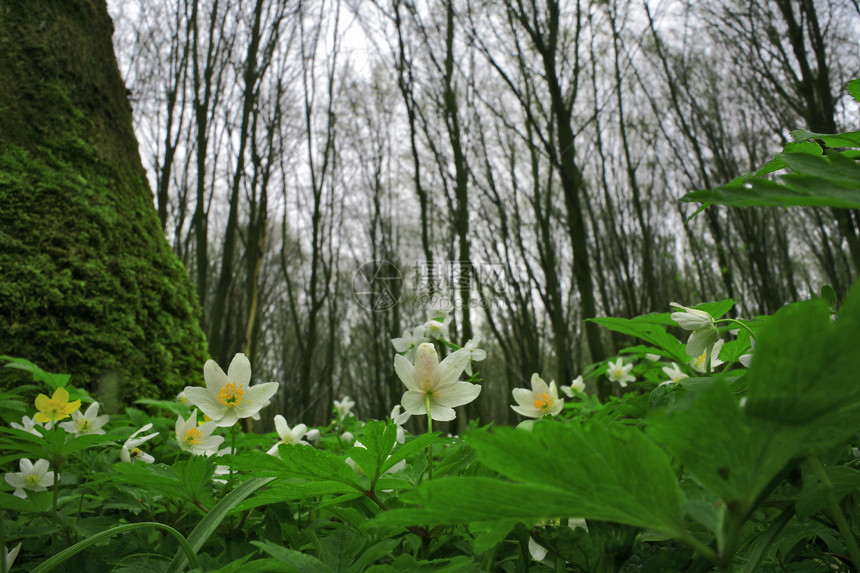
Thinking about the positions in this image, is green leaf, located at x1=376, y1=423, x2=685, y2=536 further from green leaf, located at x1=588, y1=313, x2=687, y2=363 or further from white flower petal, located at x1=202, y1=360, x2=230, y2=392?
white flower petal, located at x1=202, y1=360, x2=230, y2=392

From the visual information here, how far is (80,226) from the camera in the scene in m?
2.10

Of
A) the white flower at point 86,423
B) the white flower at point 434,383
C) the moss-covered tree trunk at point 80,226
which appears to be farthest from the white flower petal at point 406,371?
the moss-covered tree trunk at point 80,226

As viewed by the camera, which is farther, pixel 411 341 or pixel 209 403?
pixel 411 341

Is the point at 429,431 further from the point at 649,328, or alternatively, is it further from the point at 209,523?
the point at 649,328

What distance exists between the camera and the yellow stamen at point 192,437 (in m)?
1.07

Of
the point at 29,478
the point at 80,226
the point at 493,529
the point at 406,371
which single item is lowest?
the point at 29,478

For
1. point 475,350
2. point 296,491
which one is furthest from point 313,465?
point 475,350

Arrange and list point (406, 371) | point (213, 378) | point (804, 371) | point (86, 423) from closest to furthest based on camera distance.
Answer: point (804, 371) < point (406, 371) < point (213, 378) < point (86, 423)

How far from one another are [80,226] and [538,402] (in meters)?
2.17

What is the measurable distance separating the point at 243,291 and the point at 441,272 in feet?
16.7

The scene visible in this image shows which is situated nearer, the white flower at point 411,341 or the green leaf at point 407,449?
the green leaf at point 407,449

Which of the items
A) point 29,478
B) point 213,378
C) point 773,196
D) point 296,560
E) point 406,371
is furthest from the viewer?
point 29,478

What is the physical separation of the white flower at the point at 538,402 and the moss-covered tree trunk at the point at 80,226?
1.77 meters

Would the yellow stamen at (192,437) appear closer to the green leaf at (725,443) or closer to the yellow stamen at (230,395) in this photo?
the yellow stamen at (230,395)
